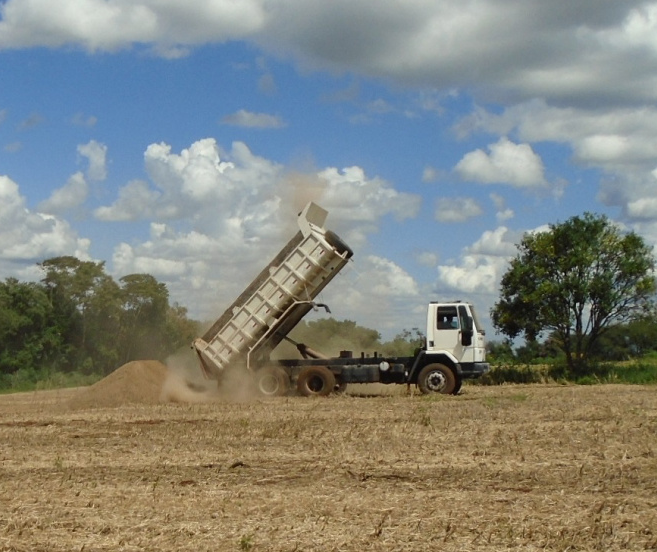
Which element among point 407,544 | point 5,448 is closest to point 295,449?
point 5,448

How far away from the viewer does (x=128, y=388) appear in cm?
2522

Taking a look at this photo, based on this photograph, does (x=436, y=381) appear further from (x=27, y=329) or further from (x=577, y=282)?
(x=27, y=329)

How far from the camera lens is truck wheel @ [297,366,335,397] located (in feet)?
82.0

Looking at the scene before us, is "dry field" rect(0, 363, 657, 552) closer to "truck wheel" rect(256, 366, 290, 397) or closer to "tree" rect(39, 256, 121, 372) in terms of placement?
"truck wheel" rect(256, 366, 290, 397)

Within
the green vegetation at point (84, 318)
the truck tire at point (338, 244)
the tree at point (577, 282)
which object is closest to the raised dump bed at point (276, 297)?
the truck tire at point (338, 244)

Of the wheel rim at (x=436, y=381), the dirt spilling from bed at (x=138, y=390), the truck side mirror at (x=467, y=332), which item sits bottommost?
the dirt spilling from bed at (x=138, y=390)

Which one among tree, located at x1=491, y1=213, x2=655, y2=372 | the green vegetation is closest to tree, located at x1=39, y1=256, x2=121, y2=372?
the green vegetation

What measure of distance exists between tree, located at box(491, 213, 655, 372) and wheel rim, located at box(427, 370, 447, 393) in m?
11.0

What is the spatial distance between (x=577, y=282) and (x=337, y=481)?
25.0m

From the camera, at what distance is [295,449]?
13797 mm

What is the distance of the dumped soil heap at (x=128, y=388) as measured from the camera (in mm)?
24625

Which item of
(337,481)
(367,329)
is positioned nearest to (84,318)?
(367,329)

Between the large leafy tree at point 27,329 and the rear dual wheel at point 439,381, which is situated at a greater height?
the large leafy tree at point 27,329

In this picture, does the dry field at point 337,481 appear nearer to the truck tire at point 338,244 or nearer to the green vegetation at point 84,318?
the truck tire at point 338,244
